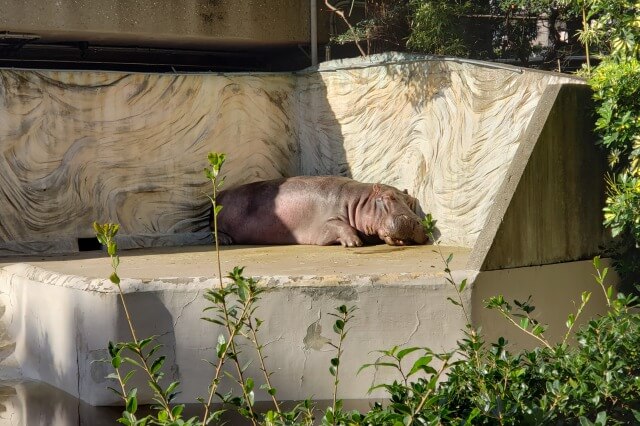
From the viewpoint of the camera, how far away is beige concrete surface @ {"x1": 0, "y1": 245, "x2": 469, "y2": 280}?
6.91m

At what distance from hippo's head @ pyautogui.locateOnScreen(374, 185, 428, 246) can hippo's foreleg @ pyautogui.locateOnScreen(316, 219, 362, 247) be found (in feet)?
0.78

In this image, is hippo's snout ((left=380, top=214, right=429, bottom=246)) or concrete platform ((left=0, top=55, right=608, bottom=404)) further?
hippo's snout ((left=380, top=214, right=429, bottom=246))

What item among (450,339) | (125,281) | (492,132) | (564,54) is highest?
(564,54)

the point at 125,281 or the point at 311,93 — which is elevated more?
the point at 311,93

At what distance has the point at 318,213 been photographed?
939cm

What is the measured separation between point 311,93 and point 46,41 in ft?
8.68

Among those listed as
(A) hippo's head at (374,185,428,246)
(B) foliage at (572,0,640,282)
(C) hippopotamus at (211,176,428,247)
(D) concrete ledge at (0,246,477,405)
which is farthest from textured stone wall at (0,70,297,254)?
(B) foliage at (572,0,640,282)

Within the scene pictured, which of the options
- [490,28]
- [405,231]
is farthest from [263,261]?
[490,28]

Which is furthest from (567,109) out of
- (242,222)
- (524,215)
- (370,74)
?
(242,222)

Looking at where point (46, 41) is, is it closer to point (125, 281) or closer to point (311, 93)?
point (311, 93)

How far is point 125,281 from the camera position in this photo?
657 centimetres

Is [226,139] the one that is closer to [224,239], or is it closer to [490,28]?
[224,239]

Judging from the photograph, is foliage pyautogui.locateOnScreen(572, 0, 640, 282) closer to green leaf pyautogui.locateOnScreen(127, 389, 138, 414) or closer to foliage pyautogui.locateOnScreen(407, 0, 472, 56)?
foliage pyautogui.locateOnScreen(407, 0, 472, 56)

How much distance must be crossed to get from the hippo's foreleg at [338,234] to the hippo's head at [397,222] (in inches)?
9.4
